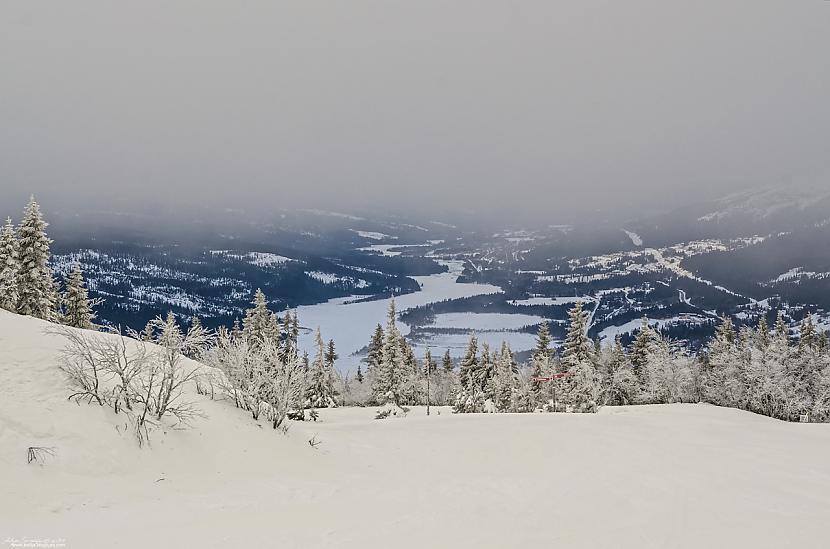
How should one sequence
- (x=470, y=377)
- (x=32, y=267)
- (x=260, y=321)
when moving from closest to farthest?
(x=32, y=267) → (x=260, y=321) → (x=470, y=377)

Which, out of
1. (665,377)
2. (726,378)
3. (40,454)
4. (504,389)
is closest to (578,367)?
(504,389)

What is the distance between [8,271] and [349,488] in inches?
1386

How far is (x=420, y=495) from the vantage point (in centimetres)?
1436

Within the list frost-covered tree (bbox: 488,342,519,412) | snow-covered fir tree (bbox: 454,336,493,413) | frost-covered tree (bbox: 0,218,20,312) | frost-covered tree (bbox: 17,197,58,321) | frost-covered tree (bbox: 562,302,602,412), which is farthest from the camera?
snow-covered fir tree (bbox: 454,336,493,413)

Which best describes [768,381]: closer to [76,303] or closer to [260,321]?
[260,321]

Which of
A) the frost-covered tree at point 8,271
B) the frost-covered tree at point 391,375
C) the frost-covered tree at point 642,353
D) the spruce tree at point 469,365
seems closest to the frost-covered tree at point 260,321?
the frost-covered tree at point 391,375

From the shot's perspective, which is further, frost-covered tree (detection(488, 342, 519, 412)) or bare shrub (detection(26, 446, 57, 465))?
frost-covered tree (detection(488, 342, 519, 412))

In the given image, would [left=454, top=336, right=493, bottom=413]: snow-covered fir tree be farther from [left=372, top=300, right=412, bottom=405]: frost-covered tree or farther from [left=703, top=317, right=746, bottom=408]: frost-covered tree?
[left=703, top=317, right=746, bottom=408]: frost-covered tree

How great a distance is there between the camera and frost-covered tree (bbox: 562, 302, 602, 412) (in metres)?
47.1

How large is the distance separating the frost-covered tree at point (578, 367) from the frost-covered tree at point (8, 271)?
48.2 meters

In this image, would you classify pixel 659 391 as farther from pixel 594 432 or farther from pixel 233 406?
pixel 233 406

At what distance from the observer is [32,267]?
120ft

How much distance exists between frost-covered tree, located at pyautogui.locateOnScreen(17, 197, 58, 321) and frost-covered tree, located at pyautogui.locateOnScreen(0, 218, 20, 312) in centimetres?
71

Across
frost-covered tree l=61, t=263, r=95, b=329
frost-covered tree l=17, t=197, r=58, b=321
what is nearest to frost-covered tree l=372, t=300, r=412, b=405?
frost-covered tree l=61, t=263, r=95, b=329
